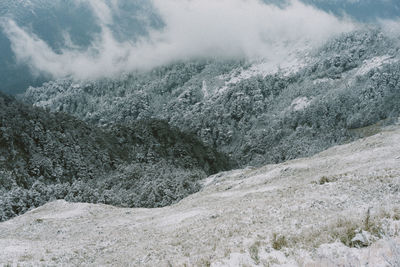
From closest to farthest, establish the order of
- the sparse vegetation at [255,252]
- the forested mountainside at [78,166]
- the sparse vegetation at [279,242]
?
the sparse vegetation at [255,252] < the sparse vegetation at [279,242] < the forested mountainside at [78,166]

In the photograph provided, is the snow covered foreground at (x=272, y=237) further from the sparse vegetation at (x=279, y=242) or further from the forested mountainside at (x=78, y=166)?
the forested mountainside at (x=78, y=166)

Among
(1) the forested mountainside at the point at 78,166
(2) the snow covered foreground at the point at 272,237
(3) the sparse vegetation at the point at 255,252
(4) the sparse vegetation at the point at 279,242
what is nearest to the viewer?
(2) the snow covered foreground at the point at 272,237

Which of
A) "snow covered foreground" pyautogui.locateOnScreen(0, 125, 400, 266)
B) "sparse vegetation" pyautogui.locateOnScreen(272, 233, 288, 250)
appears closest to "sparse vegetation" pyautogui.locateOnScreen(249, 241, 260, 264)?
"snow covered foreground" pyautogui.locateOnScreen(0, 125, 400, 266)

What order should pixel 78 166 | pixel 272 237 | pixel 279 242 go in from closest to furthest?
pixel 279 242 < pixel 272 237 < pixel 78 166

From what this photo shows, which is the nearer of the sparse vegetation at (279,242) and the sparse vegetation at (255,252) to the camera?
the sparse vegetation at (255,252)

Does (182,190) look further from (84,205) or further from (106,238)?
(106,238)

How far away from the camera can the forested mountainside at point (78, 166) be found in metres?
111

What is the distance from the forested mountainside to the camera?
365ft

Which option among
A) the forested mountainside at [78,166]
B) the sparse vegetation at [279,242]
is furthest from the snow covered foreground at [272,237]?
the forested mountainside at [78,166]

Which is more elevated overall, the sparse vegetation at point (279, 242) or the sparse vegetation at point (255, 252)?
the sparse vegetation at point (255, 252)

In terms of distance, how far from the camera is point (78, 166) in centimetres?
15612

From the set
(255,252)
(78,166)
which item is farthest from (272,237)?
(78,166)

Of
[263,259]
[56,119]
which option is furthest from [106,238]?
[56,119]

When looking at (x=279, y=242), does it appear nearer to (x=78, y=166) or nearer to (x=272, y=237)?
(x=272, y=237)
